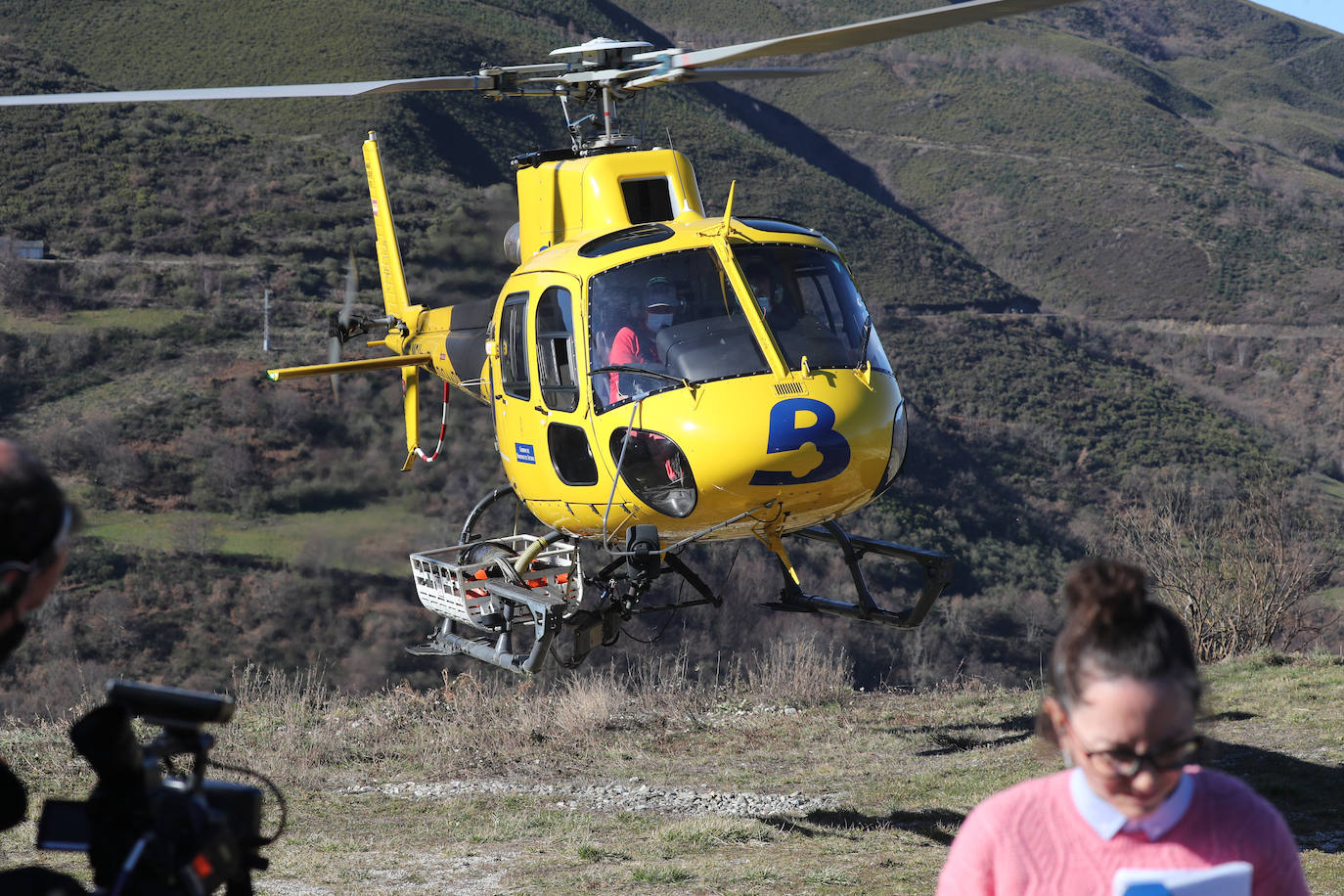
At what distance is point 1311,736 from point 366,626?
21.4m

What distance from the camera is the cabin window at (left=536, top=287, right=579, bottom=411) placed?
23.4 feet

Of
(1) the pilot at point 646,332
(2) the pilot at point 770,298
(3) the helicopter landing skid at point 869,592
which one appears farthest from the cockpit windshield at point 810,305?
(3) the helicopter landing skid at point 869,592

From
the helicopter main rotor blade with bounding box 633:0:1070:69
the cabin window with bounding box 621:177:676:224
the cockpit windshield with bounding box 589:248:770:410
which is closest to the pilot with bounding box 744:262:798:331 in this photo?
the cockpit windshield with bounding box 589:248:770:410

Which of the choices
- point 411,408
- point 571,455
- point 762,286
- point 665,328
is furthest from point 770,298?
point 411,408

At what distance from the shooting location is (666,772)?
9.59m

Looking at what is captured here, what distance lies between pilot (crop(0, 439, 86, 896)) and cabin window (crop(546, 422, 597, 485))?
5.20 meters

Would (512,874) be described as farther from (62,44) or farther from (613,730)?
(62,44)

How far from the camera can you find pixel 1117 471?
138ft

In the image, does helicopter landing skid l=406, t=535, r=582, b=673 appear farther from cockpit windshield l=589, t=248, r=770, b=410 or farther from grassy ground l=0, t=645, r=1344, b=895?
cockpit windshield l=589, t=248, r=770, b=410

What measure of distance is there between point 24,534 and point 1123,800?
5.32 ft

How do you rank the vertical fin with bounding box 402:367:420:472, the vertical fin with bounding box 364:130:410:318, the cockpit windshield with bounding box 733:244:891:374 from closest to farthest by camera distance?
the cockpit windshield with bounding box 733:244:891:374
the vertical fin with bounding box 402:367:420:472
the vertical fin with bounding box 364:130:410:318

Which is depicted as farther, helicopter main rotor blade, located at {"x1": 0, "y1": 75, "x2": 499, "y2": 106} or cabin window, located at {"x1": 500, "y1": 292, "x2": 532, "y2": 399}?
cabin window, located at {"x1": 500, "y1": 292, "x2": 532, "y2": 399}

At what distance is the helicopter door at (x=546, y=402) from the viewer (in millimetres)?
7098

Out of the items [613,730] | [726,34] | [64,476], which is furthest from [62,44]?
[613,730]
